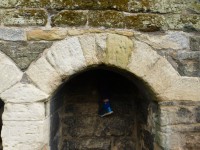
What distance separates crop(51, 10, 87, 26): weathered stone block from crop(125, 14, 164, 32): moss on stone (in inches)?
16.7

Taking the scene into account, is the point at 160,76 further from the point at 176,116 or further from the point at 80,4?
the point at 80,4

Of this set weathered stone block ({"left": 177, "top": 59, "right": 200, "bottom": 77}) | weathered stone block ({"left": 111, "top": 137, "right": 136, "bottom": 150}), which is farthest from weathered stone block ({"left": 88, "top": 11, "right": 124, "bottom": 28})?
weathered stone block ({"left": 111, "top": 137, "right": 136, "bottom": 150})

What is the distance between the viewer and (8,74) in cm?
240

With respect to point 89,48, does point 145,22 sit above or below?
above

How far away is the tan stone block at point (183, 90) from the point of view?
252cm

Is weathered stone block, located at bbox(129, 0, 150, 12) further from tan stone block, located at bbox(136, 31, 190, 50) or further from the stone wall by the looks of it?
tan stone block, located at bbox(136, 31, 190, 50)

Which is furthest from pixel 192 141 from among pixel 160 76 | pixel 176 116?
pixel 160 76

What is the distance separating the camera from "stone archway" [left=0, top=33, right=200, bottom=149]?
239 cm

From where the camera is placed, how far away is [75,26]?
2.49 meters

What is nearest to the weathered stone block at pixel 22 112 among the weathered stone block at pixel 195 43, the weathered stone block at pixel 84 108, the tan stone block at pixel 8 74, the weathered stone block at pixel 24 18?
the tan stone block at pixel 8 74

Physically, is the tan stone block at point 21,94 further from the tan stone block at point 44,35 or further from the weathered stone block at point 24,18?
the weathered stone block at point 24,18

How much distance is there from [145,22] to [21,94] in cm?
133

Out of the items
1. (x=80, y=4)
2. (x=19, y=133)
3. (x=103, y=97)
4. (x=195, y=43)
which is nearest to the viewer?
(x=19, y=133)

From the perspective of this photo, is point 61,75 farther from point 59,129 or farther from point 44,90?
point 59,129
